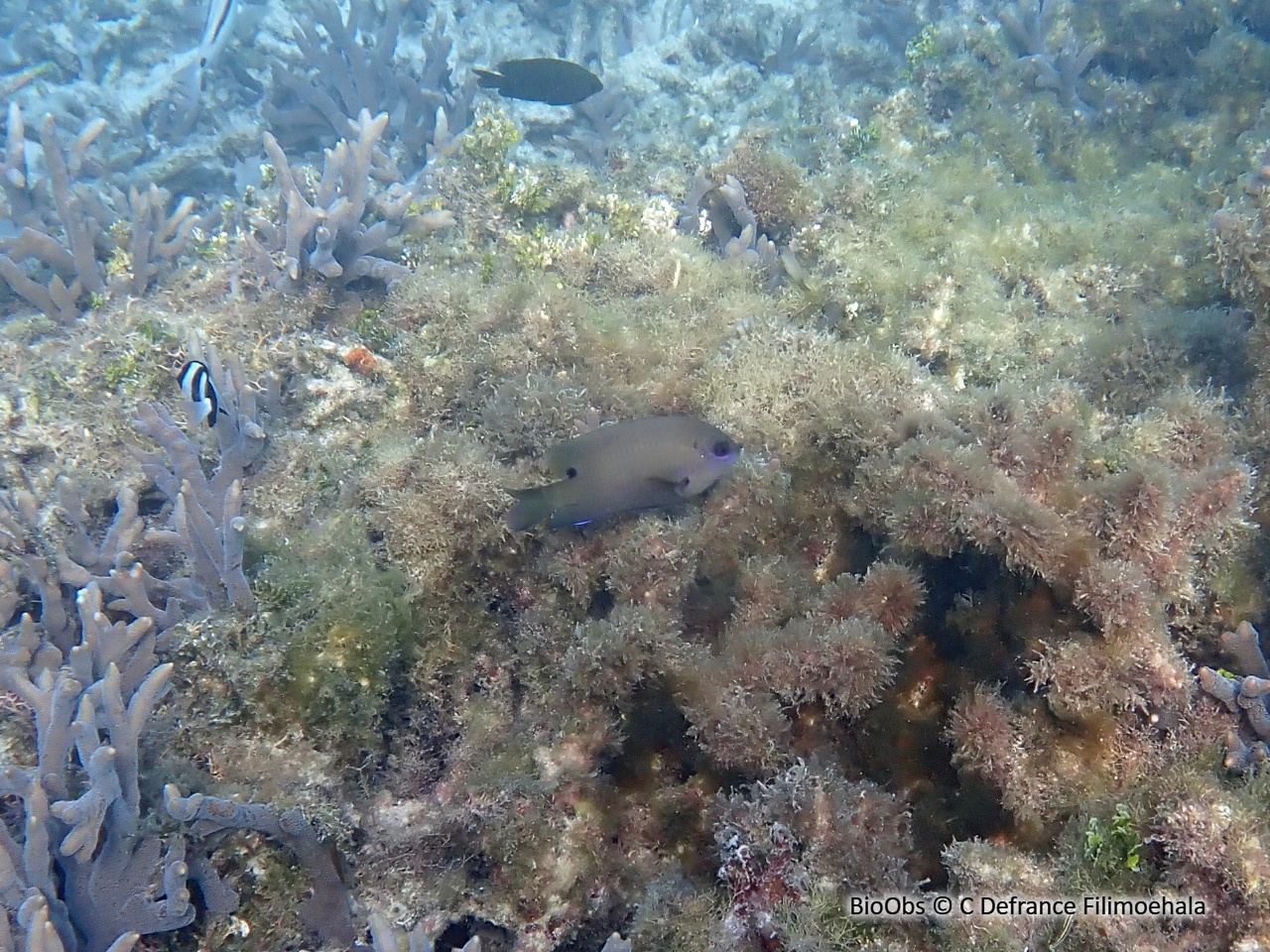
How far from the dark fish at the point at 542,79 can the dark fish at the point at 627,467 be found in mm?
5445

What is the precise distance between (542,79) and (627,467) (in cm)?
566

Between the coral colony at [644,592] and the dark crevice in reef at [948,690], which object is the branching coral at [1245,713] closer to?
the coral colony at [644,592]

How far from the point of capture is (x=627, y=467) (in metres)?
2.84

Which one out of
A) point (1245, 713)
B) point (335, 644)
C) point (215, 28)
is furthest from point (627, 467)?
point (215, 28)

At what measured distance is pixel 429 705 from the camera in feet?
10.2

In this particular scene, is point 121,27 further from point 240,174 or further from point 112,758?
point 112,758

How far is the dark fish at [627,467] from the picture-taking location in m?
2.82

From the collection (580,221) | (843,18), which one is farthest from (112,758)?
(843,18)

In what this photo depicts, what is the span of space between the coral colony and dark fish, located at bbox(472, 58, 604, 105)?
236cm

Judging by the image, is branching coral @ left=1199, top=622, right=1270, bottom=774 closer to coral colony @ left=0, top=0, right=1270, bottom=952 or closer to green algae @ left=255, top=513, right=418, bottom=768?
coral colony @ left=0, top=0, right=1270, bottom=952

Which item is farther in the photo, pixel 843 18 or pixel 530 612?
pixel 843 18

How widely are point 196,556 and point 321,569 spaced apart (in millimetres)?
714

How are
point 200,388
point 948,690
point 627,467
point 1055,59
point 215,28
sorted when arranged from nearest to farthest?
point 948,690 → point 627,467 → point 200,388 → point 1055,59 → point 215,28

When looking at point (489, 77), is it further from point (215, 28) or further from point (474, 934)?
point (474, 934)
